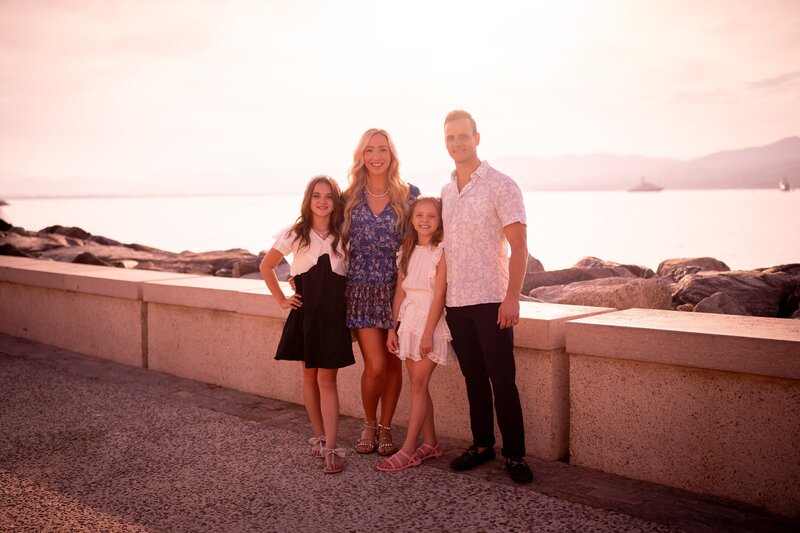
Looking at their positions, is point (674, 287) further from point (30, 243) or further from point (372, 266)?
point (30, 243)

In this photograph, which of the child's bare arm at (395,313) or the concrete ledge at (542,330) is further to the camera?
the child's bare arm at (395,313)

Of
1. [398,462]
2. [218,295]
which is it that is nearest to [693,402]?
[398,462]

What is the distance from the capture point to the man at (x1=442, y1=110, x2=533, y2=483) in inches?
170

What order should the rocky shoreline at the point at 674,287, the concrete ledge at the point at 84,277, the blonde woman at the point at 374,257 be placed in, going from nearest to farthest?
1. the blonde woman at the point at 374,257
2. the concrete ledge at the point at 84,277
3. the rocky shoreline at the point at 674,287

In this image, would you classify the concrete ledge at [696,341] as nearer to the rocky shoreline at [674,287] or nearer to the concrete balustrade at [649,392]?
the concrete balustrade at [649,392]

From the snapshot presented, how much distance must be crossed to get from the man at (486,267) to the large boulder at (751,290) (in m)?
5.33

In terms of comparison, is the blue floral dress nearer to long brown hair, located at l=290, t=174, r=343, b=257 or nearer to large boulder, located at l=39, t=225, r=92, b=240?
long brown hair, located at l=290, t=174, r=343, b=257

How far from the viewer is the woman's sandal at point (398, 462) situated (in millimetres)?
4559

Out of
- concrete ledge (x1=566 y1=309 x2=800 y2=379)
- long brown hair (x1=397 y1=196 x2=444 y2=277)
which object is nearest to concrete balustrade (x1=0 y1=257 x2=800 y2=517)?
concrete ledge (x1=566 y1=309 x2=800 y2=379)

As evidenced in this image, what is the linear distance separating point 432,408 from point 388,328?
0.59 m

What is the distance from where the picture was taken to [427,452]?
4766mm

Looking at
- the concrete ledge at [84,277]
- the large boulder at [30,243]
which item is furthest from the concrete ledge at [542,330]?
the large boulder at [30,243]

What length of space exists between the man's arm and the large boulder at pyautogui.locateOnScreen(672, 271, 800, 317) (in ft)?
17.8

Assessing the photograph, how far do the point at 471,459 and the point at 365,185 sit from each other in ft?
5.94
